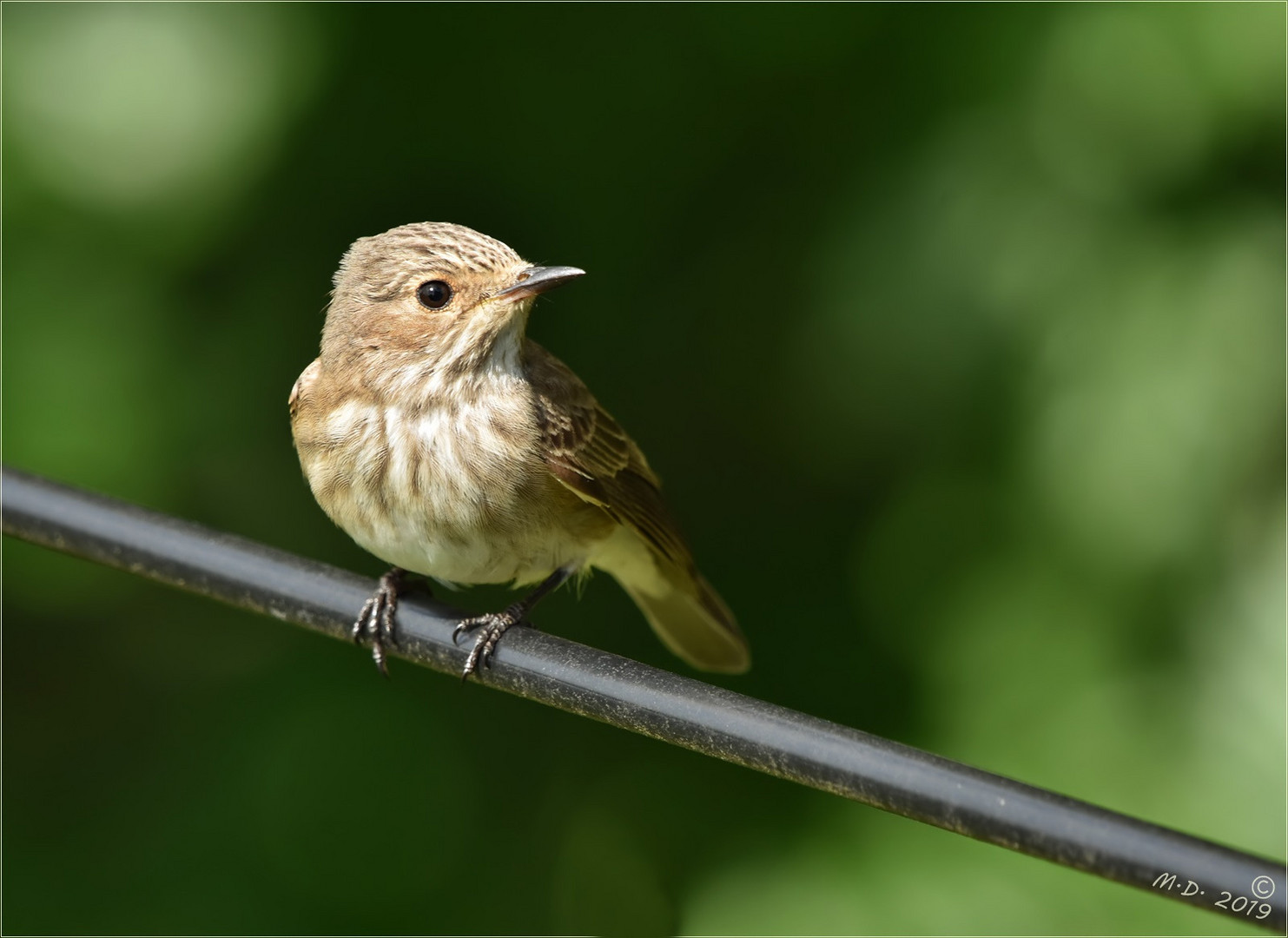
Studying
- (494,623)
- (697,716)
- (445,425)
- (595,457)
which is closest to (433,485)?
(445,425)

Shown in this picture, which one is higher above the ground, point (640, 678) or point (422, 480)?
point (640, 678)

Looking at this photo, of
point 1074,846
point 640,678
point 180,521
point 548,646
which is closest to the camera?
point 1074,846

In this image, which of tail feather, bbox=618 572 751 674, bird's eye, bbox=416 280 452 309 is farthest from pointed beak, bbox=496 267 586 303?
tail feather, bbox=618 572 751 674

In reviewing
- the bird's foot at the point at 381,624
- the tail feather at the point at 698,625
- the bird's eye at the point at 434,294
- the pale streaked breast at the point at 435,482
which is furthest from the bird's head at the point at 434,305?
the tail feather at the point at 698,625

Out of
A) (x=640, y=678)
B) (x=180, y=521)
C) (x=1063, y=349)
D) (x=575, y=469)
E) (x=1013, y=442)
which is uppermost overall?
(x=1063, y=349)

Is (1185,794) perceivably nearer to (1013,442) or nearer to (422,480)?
(1013,442)

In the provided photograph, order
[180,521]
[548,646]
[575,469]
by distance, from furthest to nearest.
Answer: [575,469] → [180,521] → [548,646]

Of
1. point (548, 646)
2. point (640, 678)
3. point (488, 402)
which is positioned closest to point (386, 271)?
point (488, 402)

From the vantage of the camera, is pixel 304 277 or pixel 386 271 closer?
pixel 386 271
